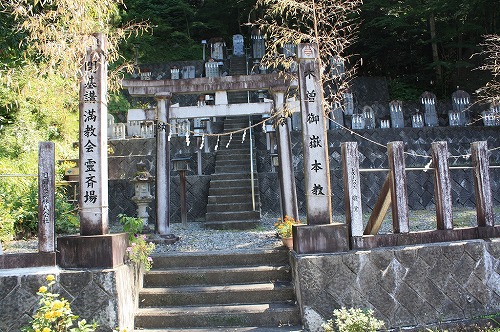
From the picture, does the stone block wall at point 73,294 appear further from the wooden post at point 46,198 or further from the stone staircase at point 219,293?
the stone staircase at point 219,293

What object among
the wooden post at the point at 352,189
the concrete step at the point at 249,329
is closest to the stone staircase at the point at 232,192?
the wooden post at the point at 352,189

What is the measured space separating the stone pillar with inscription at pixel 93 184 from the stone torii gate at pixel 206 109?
2875mm

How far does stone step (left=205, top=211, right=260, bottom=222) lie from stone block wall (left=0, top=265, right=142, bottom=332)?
4989mm

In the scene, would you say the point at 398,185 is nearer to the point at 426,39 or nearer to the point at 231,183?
the point at 231,183

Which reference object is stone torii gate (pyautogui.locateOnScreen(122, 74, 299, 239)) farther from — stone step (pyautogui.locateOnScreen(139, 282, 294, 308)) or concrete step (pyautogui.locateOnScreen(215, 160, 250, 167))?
concrete step (pyautogui.locateOnScreen(215, 160, 250, 167))

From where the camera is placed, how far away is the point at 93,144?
5242 millimetres

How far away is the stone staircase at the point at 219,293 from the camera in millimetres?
5239

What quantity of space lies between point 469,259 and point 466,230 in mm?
406

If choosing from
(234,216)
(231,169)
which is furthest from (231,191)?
(231,169)

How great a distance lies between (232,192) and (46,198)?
238 inches

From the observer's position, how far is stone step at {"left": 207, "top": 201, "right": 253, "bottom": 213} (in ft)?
33.3

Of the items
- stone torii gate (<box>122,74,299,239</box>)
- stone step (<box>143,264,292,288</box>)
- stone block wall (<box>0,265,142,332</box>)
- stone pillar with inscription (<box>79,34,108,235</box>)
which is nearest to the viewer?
stone block wall (<box>0,265,142,332</box>)

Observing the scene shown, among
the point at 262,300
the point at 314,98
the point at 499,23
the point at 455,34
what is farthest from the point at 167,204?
the point at 499,23

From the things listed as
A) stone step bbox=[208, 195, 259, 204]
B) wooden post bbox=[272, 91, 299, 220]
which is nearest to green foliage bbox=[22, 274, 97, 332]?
wooden post bbox=[272, 91, 299, 220]
